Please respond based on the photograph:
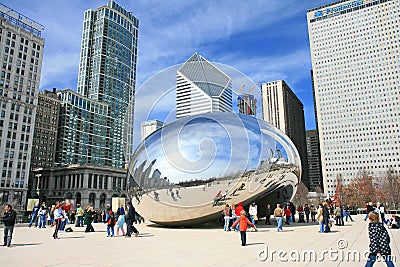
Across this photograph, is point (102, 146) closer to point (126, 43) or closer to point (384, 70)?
point (126, 43)

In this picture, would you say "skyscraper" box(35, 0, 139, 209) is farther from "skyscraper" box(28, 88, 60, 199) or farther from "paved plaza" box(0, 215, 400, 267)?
"paved plaza" box(0, 215, 400, 267)

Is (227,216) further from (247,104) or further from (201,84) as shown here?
(201,84)

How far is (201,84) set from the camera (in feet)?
32.2

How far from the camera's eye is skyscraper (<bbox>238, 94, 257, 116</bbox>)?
11.8m

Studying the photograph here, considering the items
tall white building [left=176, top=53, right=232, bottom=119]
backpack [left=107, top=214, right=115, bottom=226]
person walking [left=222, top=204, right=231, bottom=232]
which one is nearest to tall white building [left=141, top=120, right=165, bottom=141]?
tall white building [left=176, top=53, right=232, bottom=119]

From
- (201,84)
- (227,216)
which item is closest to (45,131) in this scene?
(227,216)

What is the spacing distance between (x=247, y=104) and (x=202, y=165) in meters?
3.22

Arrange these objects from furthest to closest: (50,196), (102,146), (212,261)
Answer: (102,146)
(50,196)
(212,261)

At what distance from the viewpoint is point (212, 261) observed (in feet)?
23.9

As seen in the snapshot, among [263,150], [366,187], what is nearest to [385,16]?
[366,187]

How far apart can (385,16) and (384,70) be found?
25943 millimetres

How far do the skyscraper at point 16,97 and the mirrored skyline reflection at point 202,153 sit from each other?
78.5m

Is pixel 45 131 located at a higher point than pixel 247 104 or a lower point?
higher

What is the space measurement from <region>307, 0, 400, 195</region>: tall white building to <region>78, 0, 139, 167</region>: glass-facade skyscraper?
93.8 meters
